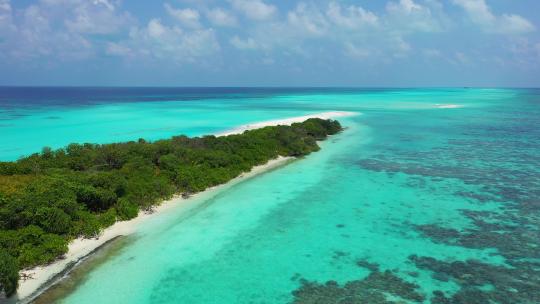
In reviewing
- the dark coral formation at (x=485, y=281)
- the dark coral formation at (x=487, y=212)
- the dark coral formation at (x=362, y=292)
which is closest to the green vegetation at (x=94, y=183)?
the dark coral formation at (x=362, y=292)

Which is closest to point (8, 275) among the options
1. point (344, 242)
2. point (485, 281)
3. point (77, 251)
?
point (77, 251)

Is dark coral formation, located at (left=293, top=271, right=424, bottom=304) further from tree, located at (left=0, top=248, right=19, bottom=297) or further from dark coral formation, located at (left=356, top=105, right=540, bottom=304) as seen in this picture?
tree, located at (left=0, top=248, right=19, bottom=297)

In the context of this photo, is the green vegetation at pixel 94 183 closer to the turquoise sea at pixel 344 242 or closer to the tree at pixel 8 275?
the tree at pixel 8 275

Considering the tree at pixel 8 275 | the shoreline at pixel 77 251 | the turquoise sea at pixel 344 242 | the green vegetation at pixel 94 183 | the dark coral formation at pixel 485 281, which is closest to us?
the tree at pixel 8 275

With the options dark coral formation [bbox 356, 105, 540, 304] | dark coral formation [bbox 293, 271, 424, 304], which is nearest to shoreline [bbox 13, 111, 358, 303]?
dark coral formation [bbox 293, 271, 424, 304]

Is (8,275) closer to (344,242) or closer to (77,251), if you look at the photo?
(77,251)

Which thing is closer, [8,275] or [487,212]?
[8,275]

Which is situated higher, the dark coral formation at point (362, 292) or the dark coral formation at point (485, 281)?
the dark coral formation at point (485, 281)

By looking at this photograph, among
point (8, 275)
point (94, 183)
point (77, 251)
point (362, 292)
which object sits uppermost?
point (94, 183)
